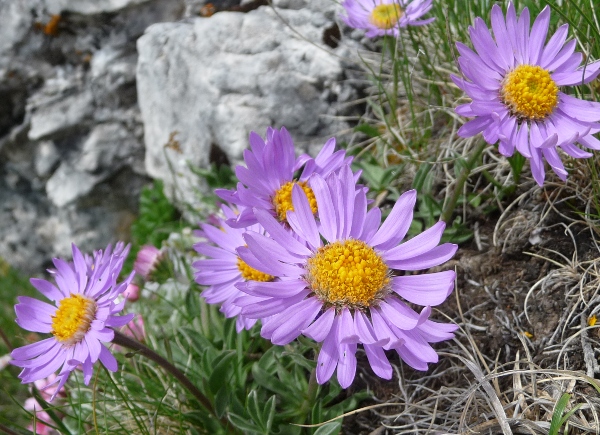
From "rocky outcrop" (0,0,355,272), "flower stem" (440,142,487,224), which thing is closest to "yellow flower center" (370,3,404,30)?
"rocky outcrop" (0,0,355,272)

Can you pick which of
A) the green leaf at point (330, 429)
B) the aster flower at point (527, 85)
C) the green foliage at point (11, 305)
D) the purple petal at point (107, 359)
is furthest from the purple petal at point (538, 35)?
the green foliage at point (11, 305)

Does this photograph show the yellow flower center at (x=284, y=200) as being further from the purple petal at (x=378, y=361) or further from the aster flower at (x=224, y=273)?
the purple petal at (x=378, y=361)

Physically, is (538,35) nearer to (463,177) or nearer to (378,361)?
(463,177)

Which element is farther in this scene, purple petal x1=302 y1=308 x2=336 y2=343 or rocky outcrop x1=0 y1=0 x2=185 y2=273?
rocky outcrop x1=0 y1=0 x2=185 y2=273

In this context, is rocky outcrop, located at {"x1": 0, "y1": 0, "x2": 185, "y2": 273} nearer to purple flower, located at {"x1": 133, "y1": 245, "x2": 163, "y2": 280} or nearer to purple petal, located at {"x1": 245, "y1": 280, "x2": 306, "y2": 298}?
purple flower, located at {"x1": 133, "y1": 245, "x2": 163, "y2": 280}

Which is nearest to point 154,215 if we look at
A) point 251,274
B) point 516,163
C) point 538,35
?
point 251,274

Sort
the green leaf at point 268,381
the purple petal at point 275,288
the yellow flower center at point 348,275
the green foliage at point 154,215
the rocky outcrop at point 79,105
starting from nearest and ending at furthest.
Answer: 1. the purple petal at point 275,288
2. the yellow flower center at point 348,275
3. the green leaf at point 268,381
4. the green foliage at point 154,215
5. the rocky outcrop at point 79,105
